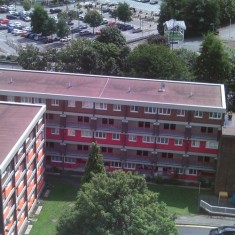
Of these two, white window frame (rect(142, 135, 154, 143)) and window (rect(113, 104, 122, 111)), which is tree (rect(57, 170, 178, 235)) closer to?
window (rect(113, 104, 122, 111))

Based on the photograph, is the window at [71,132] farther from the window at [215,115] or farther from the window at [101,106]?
the window at [215,115]

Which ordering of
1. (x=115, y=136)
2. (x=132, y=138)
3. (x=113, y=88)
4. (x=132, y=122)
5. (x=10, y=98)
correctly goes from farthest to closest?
(x=113, y=88) → (x=115, y=136) → (x=132, y=138) → (x=132, y=122) → (x=10, y=98)

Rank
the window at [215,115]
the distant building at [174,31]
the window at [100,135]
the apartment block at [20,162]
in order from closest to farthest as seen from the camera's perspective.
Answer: the apartment block at [20,162] → the window at [215,115] → the window at [100,135] → the distant building at [174,31]

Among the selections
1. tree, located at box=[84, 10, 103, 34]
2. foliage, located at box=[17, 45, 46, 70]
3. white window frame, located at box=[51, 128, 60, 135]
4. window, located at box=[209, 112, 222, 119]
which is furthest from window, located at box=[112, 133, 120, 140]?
tree, located at box=[84, 10, 103, 34]

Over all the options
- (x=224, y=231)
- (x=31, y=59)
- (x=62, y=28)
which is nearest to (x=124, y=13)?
(x=62, y=28)

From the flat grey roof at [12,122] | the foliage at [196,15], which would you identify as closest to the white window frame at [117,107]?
the flat grey roof at [12,122]

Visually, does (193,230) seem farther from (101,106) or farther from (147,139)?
(101,106)

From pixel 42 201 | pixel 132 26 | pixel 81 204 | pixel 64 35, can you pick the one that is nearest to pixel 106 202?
pixel 81 204
